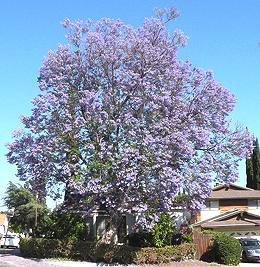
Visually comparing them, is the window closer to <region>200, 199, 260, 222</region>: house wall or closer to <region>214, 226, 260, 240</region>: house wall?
<region>200, 199, 260, 222</region>: house wall

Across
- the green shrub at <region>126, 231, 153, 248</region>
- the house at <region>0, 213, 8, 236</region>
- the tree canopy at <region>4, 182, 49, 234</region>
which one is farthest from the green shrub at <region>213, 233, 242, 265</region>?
the house at <region>0, 213, 8, 236</region>

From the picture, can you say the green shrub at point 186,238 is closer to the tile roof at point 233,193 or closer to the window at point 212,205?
the tile roof at point 233,193

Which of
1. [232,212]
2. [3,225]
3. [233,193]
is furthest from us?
[3,225]

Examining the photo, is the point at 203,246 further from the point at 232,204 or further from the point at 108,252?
the point at 232,204

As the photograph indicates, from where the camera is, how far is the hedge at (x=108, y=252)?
29156 millimetres

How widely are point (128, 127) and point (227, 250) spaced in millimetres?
9928

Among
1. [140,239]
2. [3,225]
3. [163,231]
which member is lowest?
[140,239]

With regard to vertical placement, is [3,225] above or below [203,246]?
above

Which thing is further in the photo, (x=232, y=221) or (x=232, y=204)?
(x=232, y=204)

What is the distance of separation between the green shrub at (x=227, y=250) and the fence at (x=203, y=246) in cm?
49

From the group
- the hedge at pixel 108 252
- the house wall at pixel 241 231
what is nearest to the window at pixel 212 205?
the house wall at pixel 241 231

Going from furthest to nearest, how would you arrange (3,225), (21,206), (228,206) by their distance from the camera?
(3,225) < (21,206) < (228,206)

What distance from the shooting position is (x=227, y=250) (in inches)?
1239

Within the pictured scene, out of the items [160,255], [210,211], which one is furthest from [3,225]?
[160,255]
